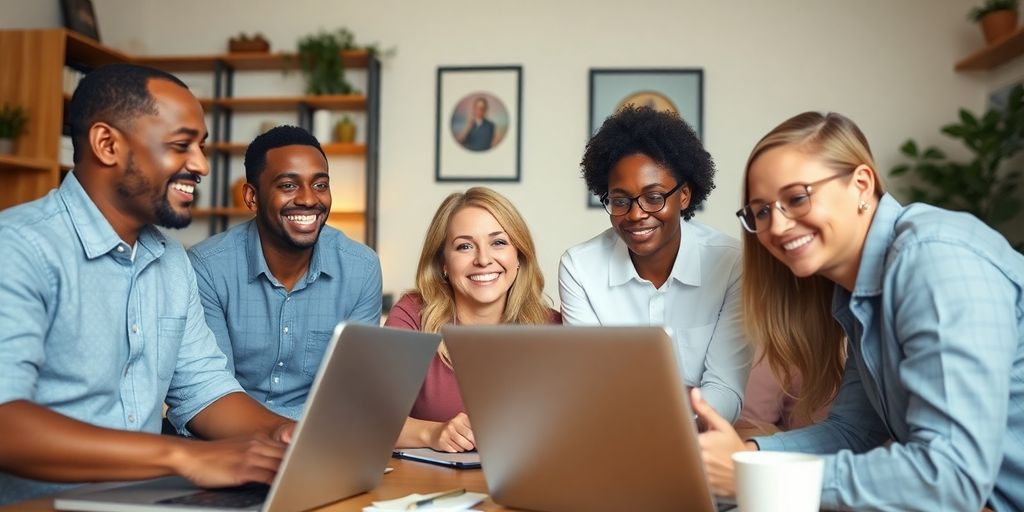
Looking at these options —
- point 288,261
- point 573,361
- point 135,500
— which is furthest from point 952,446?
point 288,261

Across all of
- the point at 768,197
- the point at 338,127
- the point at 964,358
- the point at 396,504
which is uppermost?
the point at 338,127

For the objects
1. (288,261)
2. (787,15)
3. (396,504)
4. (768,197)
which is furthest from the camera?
(787,15)

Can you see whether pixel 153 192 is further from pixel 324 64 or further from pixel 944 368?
pixel 324 64

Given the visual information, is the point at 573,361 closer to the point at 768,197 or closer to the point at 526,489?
the point at 526,489

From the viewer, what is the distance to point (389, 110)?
5426mm

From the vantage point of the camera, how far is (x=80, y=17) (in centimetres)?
499

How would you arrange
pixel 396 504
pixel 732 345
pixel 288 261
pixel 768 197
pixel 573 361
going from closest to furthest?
pixel 573 361 < pixel 396 504 < pixel 768 197 < pixel 732 345 < pixel 288 261

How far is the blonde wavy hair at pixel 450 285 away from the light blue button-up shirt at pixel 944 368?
3.83ft

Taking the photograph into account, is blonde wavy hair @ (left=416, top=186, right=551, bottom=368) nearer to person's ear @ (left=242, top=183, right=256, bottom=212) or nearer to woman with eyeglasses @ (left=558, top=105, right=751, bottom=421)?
woman with eyeglasses @ (left=558, top=105, right=751, bottom=421)

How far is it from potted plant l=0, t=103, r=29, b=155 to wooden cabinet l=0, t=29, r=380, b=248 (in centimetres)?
4

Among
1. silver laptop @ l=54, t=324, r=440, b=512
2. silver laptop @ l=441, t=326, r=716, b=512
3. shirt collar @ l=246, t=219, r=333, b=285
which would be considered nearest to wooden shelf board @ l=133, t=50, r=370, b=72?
shirt collar @ l=246, t=219, r=333, b=285

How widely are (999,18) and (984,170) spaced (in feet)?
2.52

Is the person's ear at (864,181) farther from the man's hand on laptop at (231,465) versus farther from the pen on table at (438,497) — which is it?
the man's hand on laptop at (231,465)

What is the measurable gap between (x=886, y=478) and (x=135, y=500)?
0.91 metres
